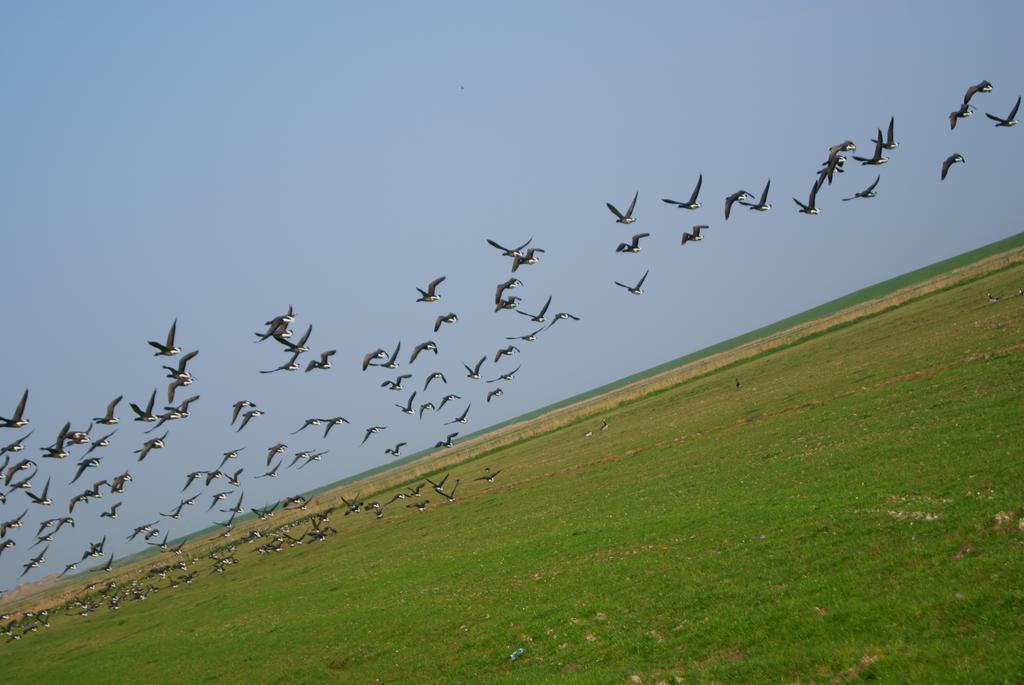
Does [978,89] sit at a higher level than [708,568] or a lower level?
higher

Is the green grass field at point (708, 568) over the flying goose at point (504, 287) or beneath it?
beneath

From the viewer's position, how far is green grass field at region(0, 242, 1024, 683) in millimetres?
16594

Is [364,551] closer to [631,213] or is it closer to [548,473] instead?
[548,473]

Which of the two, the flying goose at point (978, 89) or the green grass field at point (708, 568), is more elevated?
the flying goose at point (978, 89)

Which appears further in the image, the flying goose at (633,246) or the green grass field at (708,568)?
the flying goose at (633,246)

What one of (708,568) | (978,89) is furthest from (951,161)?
(708,568)

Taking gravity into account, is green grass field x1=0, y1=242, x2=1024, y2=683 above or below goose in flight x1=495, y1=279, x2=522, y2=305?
below

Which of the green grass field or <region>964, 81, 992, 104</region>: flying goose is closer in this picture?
the green grass field

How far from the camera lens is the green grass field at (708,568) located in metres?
16.6

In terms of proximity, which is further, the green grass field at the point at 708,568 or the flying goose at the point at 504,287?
the flying goose at the point at 504,287

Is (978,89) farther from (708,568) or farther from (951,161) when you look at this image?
(708,568)

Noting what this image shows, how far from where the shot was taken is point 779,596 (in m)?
19.1

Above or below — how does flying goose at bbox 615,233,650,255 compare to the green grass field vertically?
above

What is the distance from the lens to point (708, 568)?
23016 mm
